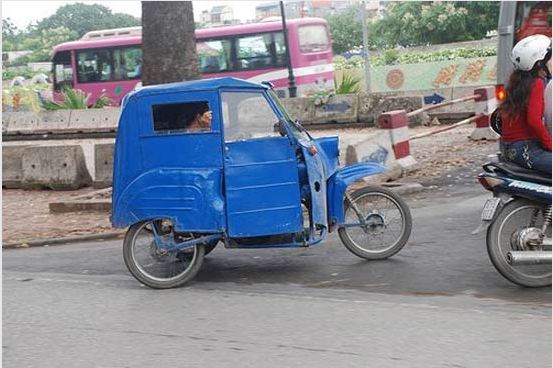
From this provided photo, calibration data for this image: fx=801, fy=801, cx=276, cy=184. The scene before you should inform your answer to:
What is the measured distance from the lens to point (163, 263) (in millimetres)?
6926

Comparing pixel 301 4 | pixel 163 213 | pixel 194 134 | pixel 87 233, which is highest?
pixel 301 4

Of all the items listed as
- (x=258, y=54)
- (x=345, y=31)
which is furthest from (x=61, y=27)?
(x=345, y=31)

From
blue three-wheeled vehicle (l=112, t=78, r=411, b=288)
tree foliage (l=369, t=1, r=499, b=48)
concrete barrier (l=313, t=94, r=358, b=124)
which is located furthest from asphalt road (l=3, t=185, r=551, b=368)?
tree foliage (l=369, t=1, r=499, b=48)

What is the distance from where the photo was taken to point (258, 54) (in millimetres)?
30203

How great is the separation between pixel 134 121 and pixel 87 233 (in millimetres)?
3107

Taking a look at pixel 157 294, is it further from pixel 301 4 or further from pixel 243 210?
pixel 301 4

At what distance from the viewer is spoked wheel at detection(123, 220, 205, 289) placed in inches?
267

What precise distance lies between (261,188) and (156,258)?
1.12 metres

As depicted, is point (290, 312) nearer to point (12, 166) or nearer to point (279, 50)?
point (12, 166)

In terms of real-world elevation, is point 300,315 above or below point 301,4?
below

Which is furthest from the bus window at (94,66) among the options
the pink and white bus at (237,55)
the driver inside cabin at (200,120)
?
the driver inside cabin at (200,120)

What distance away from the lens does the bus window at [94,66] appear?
32281 mm

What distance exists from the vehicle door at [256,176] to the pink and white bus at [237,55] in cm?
2256

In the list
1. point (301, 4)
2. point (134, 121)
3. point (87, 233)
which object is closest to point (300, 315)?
point (134, 121)
